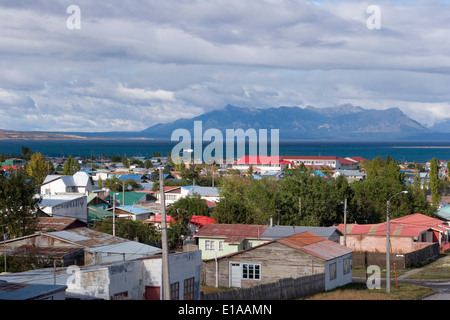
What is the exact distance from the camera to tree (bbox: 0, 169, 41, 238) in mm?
43531

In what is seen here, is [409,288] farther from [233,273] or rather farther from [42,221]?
[42,221]

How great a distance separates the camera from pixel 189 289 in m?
26.8

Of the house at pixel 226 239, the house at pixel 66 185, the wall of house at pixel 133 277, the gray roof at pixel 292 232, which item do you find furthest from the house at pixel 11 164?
the wall of house at pixel 133 277

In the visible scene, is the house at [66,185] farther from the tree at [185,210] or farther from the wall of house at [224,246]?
the wall of house at [224,246]

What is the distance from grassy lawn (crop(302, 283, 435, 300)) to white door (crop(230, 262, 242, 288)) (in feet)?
17.7

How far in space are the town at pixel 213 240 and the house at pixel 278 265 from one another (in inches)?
2.3

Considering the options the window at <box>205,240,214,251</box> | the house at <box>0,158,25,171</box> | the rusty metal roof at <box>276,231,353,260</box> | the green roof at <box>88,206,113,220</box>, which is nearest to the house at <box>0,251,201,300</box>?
the rusty metal roof at <box>276,231,353,260</box>

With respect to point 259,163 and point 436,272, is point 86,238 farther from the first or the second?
point 259,163

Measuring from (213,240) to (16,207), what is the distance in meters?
14.1

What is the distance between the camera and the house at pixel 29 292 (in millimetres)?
18180

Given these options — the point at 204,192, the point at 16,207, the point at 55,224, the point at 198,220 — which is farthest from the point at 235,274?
the point at 204,192

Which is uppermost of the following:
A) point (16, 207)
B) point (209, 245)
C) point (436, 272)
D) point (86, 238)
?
point (16, 207)

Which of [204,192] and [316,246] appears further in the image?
[204,192]
